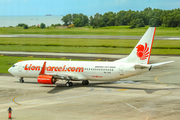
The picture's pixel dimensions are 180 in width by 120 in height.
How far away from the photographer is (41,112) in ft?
111

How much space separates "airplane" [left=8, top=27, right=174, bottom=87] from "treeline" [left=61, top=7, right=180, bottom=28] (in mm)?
85524

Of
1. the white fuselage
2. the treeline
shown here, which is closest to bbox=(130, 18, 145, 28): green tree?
the treeline

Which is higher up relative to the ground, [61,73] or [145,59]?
[145,59]

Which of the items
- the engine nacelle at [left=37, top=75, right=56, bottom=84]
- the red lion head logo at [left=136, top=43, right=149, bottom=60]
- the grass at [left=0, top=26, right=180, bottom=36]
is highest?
the grass at [left=0, top=26, right=180, bottom=36]

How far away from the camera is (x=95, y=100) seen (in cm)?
4000

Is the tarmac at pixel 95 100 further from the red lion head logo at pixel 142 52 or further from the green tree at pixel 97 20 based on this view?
the green tree at pixel 97 20

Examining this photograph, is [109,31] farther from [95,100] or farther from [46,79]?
[95,100]

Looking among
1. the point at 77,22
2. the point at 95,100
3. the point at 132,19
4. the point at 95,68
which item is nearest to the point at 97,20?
the point at 77,22

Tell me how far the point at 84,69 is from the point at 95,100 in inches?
439

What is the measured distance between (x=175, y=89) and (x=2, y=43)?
9798 cm

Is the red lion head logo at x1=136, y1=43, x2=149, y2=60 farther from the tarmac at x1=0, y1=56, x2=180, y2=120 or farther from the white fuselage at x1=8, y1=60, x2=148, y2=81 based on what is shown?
the tarmac at x1=0, y1=56, x2=180, y2=120

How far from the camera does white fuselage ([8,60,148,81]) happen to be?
4719cm

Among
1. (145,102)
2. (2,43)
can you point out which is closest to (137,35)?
(2,43)

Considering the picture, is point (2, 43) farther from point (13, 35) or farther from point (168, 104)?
point (168, 104)
